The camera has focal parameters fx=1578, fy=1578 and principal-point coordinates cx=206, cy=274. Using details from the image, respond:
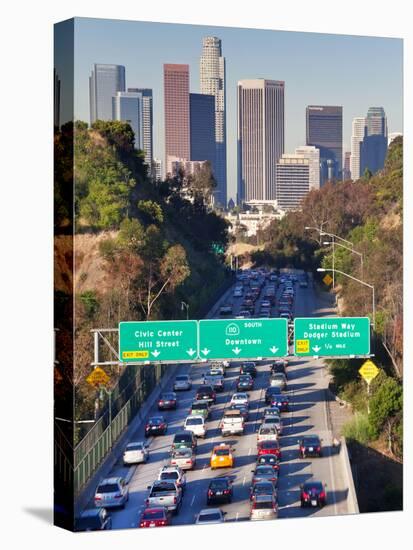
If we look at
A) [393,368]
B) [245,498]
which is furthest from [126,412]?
[393,368]

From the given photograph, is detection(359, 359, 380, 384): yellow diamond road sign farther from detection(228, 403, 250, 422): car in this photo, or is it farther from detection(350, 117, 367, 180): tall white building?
detection(350, 117, 367, 180): tall white building

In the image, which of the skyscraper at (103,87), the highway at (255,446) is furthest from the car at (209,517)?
the skyscraper at (103,87)

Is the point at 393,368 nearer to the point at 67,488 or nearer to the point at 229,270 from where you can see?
the point at 229,270

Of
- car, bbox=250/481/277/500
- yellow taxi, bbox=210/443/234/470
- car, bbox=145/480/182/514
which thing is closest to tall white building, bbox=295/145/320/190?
yellow taxi, bbox=210/443/234/470

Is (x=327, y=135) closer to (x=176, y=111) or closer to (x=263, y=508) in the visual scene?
(x=176, y=111)

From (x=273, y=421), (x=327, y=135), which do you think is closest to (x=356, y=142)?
(x=327, y=135)

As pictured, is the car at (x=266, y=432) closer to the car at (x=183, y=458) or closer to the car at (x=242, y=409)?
the car at (x=242, y=409)

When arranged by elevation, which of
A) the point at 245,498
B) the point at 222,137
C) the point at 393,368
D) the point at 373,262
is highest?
the point at 222,137
